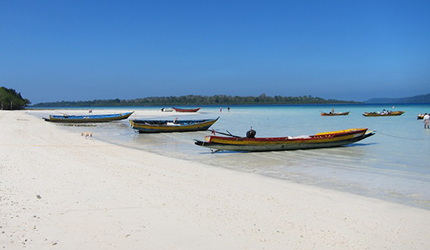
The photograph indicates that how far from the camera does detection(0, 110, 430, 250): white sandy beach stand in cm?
432

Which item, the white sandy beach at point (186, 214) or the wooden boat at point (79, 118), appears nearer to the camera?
the white sandy beach at point (186, 214)

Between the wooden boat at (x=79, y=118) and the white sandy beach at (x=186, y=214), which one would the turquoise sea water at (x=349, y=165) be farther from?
the wooden boat at (x=79, y=118)

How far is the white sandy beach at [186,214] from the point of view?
14.2 feet

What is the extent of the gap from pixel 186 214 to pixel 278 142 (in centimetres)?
870

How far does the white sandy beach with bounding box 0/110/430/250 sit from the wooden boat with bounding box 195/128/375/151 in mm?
4327

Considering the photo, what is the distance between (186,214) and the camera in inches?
210

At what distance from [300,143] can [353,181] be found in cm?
545

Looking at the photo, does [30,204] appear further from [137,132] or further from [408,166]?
[137,132]

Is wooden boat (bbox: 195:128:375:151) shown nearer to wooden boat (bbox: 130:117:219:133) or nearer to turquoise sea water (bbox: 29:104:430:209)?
turquoise sea water (bbox: 29:104:430:209)

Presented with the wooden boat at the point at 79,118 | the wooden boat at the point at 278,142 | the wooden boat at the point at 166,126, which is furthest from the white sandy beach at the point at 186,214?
the wooden boat at the point at 79,118

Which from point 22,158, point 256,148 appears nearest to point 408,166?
point 256,148

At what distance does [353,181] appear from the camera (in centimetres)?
854

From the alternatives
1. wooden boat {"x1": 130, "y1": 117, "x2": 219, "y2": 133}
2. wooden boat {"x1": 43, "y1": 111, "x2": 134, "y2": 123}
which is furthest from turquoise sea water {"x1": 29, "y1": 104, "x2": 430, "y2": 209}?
wooden boat {"x1": 43, "y1": 111, "x2": 134, "y2": 123}

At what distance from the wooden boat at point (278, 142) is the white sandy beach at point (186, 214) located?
433cm
